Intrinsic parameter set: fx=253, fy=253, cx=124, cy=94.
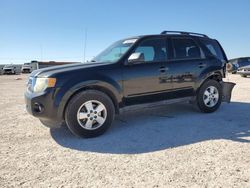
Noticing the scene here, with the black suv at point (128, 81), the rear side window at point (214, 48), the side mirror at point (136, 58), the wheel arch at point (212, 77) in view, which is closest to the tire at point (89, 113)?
the black suv at point (128, 81)

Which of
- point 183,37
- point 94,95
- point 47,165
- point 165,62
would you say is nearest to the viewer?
point 47,165

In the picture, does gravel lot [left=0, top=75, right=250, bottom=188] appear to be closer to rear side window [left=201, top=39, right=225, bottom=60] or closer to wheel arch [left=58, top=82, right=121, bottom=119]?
wheel arch [left=58, top=82, right=121, bottom=119]

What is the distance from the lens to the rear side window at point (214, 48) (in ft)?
20.1

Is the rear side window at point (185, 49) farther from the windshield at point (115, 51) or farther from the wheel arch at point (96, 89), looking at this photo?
the wheel arch at point (96, 89)

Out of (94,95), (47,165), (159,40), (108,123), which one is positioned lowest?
(47,165)

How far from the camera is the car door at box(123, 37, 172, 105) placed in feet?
15.7

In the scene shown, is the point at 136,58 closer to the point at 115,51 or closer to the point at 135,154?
the point at 115,51

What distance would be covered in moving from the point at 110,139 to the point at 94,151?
1.82 ft

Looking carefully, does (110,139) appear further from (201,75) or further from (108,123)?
(201,75)

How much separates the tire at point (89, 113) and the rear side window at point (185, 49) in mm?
2030

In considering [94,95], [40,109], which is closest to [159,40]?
[94,95]

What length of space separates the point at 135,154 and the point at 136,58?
198 centimetres

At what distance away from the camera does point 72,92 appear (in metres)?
4.23

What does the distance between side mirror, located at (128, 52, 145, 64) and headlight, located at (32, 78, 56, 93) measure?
1.49 metres
